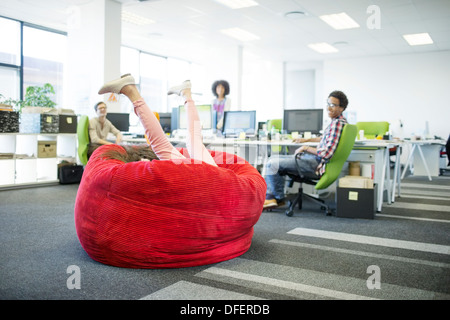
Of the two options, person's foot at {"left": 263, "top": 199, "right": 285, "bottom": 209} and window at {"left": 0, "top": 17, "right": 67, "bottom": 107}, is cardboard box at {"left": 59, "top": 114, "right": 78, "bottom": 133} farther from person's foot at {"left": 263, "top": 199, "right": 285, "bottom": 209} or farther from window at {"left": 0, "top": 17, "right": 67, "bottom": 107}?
Answer: person's foot at {"left": 263, "top": 199, "right": 285, "bottom": 209}

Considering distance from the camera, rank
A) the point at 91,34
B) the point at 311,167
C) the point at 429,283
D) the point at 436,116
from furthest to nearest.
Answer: the point at 436,116 → the point at 91,34 → the point at 311,167 → the point at 429,283

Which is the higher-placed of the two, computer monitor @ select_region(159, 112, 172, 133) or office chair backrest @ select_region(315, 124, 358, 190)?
computer monitor @ select_region(159, 112, 172, 133)

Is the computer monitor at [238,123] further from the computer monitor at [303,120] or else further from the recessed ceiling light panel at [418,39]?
the recessed ceiling light panel at [418,39]

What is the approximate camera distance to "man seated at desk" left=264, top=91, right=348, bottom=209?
12.1 feet

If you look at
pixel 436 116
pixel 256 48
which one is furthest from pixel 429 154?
pixel 256 48

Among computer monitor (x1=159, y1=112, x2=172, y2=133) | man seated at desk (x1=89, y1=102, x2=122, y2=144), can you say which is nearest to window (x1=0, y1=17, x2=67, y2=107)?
man seated at desk (x1=89, y1=102, x2=122, y2=144)

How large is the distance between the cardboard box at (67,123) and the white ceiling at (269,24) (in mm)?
2117

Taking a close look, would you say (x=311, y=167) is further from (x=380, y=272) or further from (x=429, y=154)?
(x=429, y=154)

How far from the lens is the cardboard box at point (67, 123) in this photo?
619 cm

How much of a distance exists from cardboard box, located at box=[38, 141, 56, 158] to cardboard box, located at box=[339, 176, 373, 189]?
4475 millimetres

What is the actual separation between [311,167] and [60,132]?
4208 mm

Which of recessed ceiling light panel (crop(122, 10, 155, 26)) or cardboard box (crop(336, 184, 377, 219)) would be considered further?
recessed ceiling light panel (crop(122, 10, 155, 26))

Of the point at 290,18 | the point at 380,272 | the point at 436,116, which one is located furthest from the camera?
the point at 436,116
